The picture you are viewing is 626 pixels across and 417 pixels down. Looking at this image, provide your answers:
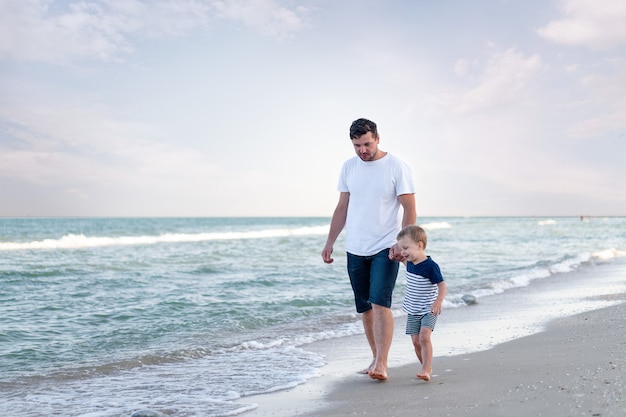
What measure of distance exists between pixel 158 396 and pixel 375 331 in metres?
1.88

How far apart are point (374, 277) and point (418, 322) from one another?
19.7 inches

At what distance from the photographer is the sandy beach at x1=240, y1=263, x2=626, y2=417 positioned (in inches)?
137

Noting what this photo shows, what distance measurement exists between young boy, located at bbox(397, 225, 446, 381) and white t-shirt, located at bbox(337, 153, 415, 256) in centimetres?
27

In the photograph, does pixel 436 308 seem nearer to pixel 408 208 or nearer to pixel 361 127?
pixel 408 208

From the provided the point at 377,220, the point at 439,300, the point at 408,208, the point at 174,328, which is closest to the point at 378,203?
the point at 377,220

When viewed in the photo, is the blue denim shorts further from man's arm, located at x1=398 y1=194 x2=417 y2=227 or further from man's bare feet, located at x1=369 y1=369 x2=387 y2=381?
man's bare feet, located at x1=369 y1=369 x2=387 y2=381

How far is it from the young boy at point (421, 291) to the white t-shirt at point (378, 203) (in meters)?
0.27

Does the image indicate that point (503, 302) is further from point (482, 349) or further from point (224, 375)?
point (224, 375)

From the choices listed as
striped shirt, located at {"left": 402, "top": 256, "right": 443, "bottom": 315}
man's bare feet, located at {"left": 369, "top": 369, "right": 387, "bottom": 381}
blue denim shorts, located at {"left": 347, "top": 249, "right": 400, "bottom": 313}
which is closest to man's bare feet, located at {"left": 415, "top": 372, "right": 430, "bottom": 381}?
man's bare feet, located at {"left": 369, "top": 369, "right": 387, "bottom": 381}

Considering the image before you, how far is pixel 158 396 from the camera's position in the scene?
192 inches

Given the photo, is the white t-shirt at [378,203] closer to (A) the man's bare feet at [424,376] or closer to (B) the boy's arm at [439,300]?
(B) the boy's arm at [439,300]

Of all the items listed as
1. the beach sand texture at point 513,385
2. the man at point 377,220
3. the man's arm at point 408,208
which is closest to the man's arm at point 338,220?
the man at point 377,220

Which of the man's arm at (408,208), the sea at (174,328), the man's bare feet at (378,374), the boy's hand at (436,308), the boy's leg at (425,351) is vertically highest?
the man's arm at (408,208)

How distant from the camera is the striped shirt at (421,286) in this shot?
4.56 metres
